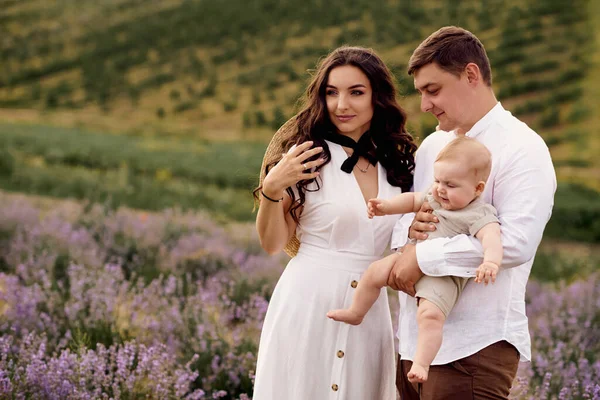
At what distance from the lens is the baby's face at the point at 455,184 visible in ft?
8.48

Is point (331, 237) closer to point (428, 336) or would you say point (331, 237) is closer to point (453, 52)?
point (428, 336)

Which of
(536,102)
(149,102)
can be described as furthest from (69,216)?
(149,102)

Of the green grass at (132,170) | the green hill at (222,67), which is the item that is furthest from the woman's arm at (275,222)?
the green hill at (222,67)

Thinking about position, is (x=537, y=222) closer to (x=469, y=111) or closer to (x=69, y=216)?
(x=469, y=111)

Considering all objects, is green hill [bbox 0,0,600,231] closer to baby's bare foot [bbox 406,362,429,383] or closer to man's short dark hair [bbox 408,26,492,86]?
man's short dark hair [bbox 408,26,492,86]

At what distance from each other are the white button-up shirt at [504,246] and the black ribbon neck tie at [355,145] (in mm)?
618

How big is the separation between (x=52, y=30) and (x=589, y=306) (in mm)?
35239

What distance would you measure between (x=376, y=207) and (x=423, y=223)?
0.23 m

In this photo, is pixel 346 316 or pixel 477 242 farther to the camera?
pixel 346 316

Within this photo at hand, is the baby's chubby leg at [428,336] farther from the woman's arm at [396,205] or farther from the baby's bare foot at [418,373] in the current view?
the woman's arm at [396,205]

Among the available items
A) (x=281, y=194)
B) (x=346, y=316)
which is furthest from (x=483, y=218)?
(x=281, y=194)

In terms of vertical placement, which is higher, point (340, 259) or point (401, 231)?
point (401, 231)

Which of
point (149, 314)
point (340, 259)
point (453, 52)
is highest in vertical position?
point (453, 52)

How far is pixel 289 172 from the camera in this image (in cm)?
295
